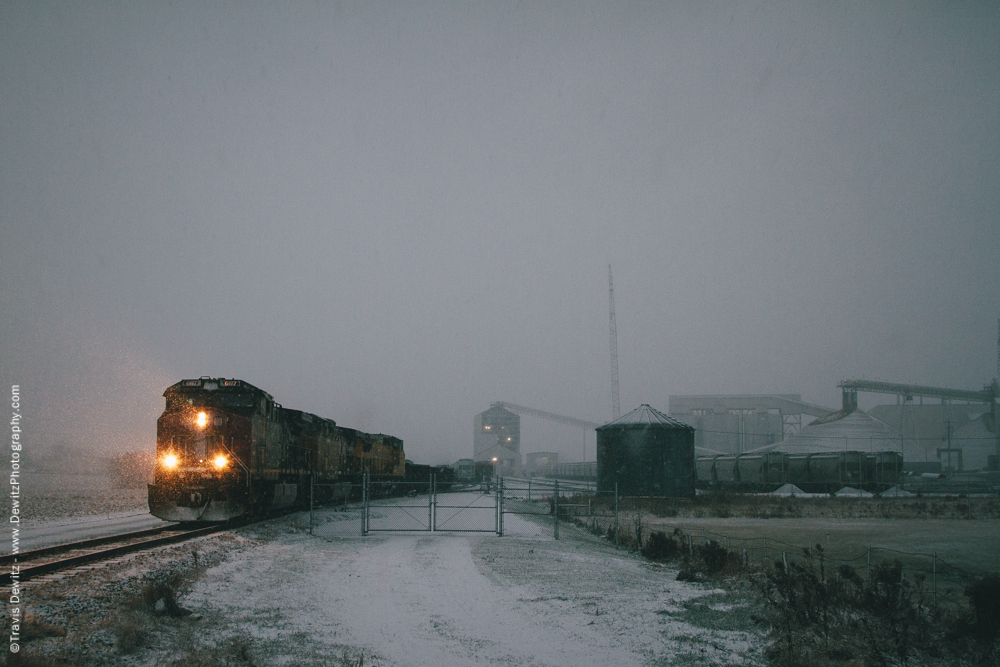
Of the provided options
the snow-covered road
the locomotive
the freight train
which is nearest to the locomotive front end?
the locomotive

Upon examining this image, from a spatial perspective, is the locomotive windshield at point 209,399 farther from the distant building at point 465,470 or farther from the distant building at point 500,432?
the distant building at point 500,432

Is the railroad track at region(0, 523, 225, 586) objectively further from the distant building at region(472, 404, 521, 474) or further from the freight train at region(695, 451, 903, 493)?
the distant building at region(472, 404, 521, 474)

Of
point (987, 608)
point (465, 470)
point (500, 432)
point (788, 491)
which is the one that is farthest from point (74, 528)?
point (500, 432)

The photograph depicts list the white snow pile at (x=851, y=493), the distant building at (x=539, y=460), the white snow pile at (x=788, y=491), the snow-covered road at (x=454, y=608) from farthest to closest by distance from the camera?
1. the distant building at (x=539, y=460)
2. the white snow pile at (x=788, y=491)
3. the white snow pile at (x=851, y=493)
4. the snow-covered road at (x=454, y=608)

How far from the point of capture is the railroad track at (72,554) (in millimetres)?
11387

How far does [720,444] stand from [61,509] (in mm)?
125875

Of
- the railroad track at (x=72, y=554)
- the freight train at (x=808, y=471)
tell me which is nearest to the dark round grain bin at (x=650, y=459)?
the freight train at (x=808, y=471)

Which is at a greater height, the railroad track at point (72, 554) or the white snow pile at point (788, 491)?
the railroad track at point (72, 554)

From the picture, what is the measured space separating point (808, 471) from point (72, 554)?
59.4 meters

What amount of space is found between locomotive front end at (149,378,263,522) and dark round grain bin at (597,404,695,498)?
31962 mm

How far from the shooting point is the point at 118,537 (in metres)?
16.9

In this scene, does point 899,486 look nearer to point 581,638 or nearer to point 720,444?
point 581,638

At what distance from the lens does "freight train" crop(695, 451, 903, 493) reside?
55.6 m

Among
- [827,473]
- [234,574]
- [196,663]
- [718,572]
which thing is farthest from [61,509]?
[827,473]
